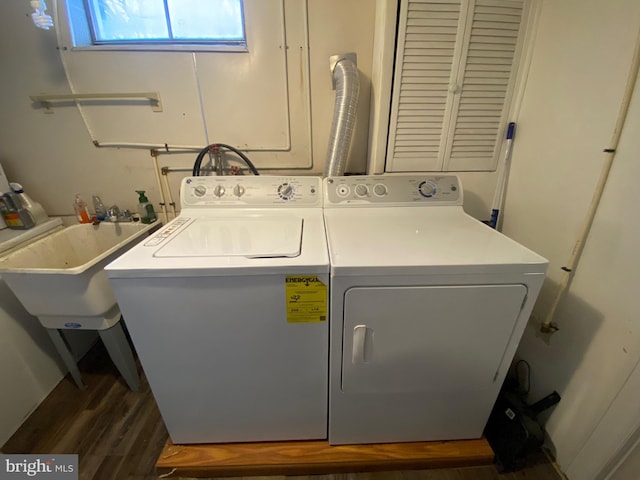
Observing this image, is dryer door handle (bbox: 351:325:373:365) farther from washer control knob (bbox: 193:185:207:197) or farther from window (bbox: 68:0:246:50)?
window (bbox: 68:0:246:50)

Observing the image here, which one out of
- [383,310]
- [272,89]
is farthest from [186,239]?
[272,89]

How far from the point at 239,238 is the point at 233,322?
306 mm

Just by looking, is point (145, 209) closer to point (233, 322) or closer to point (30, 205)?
point (30, 205)

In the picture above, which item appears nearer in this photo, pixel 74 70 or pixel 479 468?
pixel 479 468

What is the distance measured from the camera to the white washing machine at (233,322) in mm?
812

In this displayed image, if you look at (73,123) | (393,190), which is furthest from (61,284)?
(393,190)

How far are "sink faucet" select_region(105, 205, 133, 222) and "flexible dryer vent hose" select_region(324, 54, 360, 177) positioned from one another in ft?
4.16

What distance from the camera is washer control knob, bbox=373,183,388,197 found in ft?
4.34

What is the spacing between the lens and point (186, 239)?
3.23ft

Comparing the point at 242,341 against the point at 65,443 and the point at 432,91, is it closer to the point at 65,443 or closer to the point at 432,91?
the point at 65,443

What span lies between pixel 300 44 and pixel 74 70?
1226 mm

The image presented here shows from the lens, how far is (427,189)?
1339mm

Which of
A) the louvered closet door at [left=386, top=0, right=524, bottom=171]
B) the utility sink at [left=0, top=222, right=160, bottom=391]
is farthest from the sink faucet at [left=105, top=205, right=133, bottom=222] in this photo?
the louvered closet door at [left=386, top=0, right=524, bottom=171]

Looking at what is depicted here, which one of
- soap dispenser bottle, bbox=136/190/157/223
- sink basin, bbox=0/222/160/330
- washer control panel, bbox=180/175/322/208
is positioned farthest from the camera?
soap dispenser bottle, bbox=136/190/157/223
